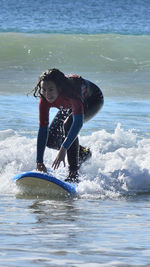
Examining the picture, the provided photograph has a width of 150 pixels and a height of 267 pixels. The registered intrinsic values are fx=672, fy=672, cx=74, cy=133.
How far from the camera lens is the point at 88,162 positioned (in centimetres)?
755

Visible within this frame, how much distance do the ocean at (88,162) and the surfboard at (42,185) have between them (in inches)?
4.1

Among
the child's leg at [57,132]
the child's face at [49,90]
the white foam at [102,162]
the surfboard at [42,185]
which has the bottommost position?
the white foam at [102,162]

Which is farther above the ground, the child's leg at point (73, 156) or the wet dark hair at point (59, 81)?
the wet dark hair at point (59, 81)

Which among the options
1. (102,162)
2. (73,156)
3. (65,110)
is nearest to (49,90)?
(65,110)

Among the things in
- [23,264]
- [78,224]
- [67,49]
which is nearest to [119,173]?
[78,224]

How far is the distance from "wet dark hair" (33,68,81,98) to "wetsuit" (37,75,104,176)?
2.2 inches

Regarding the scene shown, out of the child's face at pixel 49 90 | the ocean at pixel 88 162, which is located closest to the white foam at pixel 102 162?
the ocean at pixel 88 162

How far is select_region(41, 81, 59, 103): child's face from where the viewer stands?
5832 millimetres

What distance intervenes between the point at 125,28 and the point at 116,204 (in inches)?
1101

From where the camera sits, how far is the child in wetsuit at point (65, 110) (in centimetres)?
585

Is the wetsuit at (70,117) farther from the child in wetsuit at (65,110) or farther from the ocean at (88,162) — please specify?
the ocean at (88,162)

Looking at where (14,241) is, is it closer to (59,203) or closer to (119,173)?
(59,203)

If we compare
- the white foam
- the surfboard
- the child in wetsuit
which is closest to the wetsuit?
the child in wetsuit

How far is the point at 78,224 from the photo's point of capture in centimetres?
480
